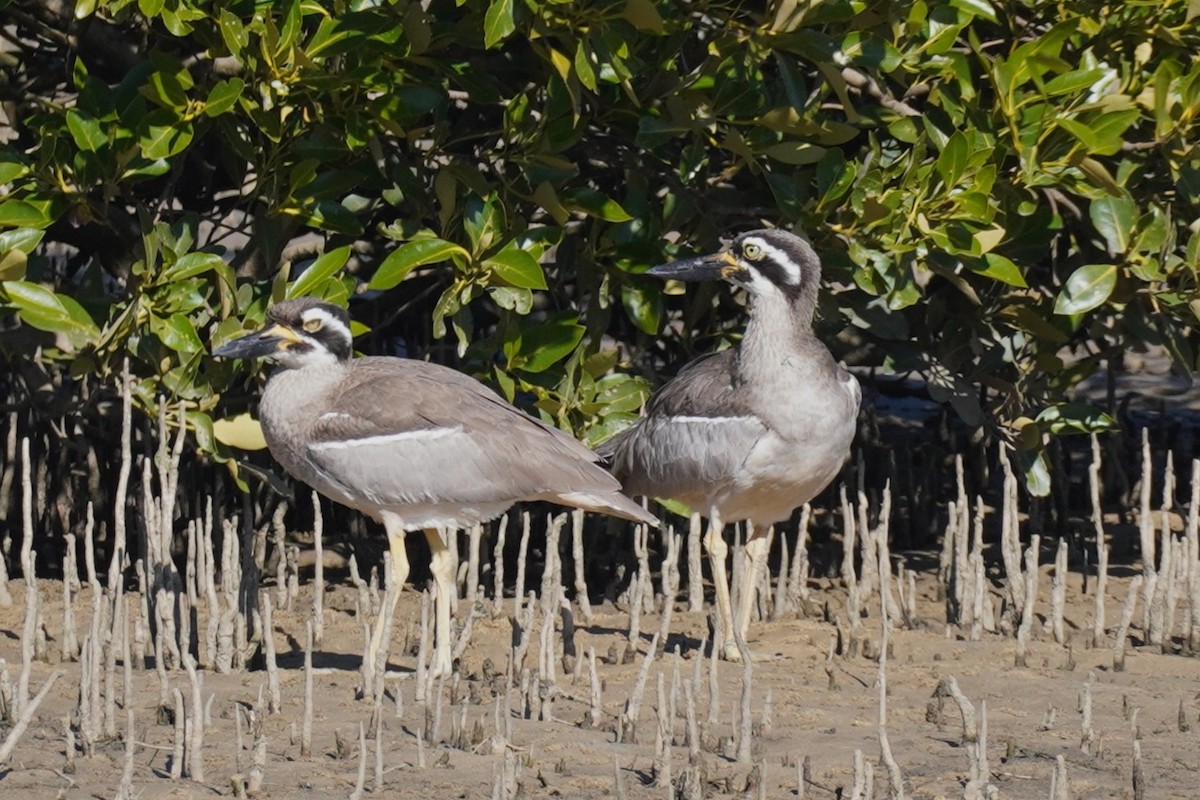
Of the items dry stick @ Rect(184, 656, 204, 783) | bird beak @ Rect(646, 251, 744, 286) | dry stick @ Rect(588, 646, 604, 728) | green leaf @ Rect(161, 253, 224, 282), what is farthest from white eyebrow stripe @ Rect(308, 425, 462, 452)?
dry stick @ Rect(184, 656, 204, 783)

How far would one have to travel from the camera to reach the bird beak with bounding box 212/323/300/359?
677cm

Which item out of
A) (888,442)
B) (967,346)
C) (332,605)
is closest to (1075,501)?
(888,442)

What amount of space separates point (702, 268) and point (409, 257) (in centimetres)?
115

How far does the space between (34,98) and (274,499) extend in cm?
235

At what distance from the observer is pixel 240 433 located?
7.33 metres

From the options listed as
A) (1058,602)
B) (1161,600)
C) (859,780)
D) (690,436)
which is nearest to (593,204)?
(690,436)

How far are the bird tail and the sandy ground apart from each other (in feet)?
1.62

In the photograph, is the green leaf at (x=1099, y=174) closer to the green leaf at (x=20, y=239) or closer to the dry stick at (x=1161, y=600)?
the dry stick at (x=1161, y=600)

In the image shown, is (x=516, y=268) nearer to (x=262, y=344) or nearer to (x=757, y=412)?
(x=262, y=344)

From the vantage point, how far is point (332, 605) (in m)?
8.02

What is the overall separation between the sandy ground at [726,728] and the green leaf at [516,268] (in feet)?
4.43

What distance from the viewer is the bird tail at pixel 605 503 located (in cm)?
686

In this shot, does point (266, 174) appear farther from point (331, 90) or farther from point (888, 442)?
point (888, 442)

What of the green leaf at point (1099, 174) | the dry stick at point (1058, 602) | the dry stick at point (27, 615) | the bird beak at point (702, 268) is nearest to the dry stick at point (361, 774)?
the dry stick at point (27, 615)
